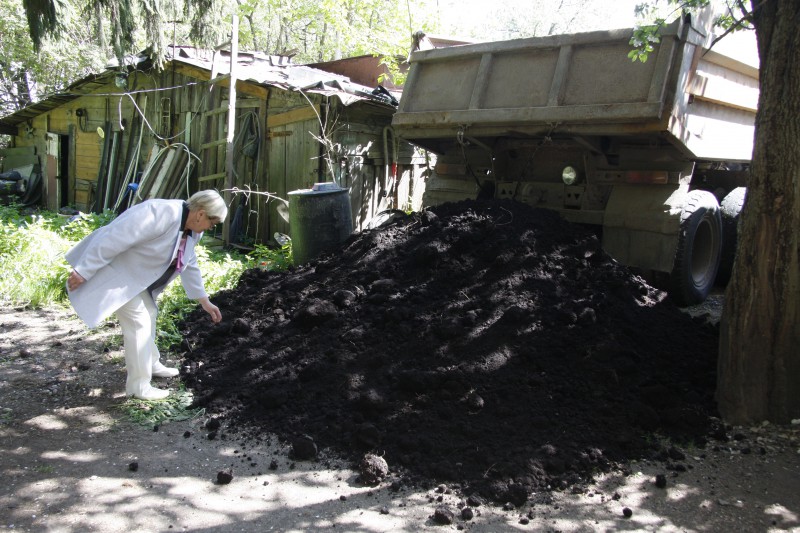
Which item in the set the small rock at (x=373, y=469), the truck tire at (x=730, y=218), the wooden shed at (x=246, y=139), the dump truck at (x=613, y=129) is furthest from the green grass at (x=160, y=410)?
the truck tire at (x=730, y=218)

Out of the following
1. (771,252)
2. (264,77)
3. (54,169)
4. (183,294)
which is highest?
(264,77)

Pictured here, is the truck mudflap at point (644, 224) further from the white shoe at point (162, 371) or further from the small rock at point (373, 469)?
the white shoe at point (162, 371)

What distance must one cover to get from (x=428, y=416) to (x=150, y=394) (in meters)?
1.93

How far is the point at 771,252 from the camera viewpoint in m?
3.68

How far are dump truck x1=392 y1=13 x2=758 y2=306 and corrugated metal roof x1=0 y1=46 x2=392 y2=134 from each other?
3619mm

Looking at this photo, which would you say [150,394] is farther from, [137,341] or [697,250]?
[697,250]

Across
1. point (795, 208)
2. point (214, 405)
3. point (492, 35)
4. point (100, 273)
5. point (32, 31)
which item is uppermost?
point (492, 35)

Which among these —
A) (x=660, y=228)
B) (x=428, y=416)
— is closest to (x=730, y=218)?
(x=660, y=228)

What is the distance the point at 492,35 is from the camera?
38656mm

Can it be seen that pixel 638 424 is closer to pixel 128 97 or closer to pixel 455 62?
pixel 455 62

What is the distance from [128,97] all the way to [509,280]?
12670 mm

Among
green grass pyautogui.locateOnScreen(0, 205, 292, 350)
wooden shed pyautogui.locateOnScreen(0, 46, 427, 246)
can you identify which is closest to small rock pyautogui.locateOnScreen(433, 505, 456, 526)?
green grass pyautogui.locateOnScreen(0, 205, 292, 350)

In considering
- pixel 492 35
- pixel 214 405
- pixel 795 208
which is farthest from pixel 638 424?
pixel 492 35

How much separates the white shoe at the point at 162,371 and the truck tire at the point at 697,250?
4.34m
